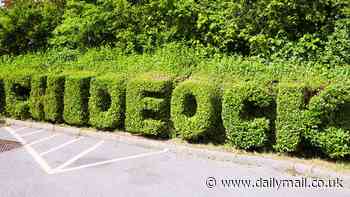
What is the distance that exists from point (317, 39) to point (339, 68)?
1.32 meters

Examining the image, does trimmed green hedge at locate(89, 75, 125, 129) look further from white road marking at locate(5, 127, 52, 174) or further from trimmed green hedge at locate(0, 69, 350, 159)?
white road marking at locate(5, 127, 52, 174)

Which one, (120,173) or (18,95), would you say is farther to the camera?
(18,95)

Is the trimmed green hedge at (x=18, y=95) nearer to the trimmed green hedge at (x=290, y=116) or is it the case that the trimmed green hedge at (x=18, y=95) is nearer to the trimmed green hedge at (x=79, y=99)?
the trimmed green hedge at (x=79, y=99)

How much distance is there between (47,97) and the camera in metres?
11.3

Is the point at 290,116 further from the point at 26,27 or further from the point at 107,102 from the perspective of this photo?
the point at 26,27

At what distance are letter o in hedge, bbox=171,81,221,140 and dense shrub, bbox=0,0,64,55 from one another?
977 centimetres

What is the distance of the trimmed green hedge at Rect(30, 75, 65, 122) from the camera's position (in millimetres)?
11141

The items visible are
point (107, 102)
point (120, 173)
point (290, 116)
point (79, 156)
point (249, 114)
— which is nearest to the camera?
point (120, 173)

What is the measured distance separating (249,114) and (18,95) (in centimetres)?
694

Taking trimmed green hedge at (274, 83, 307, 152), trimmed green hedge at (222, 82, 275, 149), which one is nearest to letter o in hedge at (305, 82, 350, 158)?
trimmed green hedge at (274, 83, 307, 152)

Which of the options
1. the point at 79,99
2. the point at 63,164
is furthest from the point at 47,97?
the point at 63,164

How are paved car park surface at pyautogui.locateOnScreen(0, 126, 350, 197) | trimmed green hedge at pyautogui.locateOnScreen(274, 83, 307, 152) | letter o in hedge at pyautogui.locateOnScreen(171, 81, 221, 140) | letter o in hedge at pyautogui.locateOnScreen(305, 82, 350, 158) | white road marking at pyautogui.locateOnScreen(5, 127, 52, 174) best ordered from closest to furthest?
paved car park surface at pyautogui.locateOnScreen(0, 126, 350, 197)
letter o in hedge at pyautogui.locateOnScreen(305, 82, 350, 158)
trimmed green hedge at pyautogui.locateOnScreen(274, 83, 307, 152)
white road marking at pyautogui.locateOnScreen(5, 127, 52, 174)
letter o in hedge at pyautogui.locateOnScreen(171, 81, 221, 140)

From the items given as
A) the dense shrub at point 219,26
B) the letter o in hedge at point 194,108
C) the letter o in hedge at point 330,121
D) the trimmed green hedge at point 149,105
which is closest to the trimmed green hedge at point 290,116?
the letter o in hedge at point 330,121

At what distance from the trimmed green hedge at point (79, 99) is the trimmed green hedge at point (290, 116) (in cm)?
476
